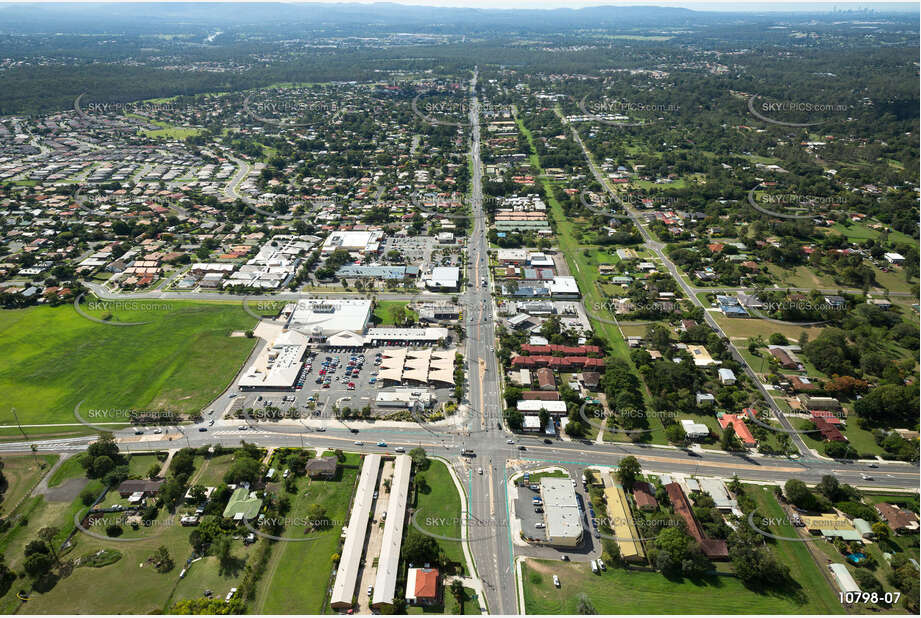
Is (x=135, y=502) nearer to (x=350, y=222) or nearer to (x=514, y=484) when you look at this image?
(x=514, y=484)

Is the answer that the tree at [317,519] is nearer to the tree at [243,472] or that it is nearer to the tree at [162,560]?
the tree at [243,472]

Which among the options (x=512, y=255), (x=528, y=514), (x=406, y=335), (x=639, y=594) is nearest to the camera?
(x=639, y=594)

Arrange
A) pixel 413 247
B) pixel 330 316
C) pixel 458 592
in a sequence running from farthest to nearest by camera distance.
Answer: pixel 413 247
pixel 330 316
pixel 458 592

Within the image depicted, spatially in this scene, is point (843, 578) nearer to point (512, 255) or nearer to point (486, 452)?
point (486, 452)

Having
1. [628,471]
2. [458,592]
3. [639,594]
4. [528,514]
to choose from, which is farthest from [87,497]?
[628,471]

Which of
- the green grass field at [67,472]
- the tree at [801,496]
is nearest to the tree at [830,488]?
the tree at [801,496]

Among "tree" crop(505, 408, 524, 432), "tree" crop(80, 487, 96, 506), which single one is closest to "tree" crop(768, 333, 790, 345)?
"tree" crop(505, 408, 524, 432)
